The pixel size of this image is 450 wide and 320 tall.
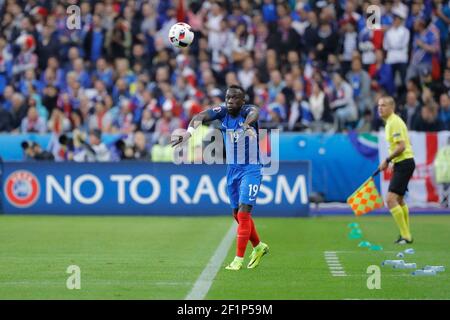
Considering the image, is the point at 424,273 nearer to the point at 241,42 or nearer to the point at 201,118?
the point at 201,118

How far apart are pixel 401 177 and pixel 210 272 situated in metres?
5.82

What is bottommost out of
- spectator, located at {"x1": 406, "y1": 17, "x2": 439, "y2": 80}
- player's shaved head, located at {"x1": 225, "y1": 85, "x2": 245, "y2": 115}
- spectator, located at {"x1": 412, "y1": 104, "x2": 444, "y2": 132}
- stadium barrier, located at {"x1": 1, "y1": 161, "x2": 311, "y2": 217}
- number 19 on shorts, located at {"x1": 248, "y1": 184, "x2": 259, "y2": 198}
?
stadium barrier, located at {"x1": 1, "y1": 161, "x2": 311, "y2": 217}

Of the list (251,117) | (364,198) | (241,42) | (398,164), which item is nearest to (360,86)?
(241,42)

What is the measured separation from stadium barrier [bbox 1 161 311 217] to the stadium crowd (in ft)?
4.15

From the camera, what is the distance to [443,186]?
24.6 metres

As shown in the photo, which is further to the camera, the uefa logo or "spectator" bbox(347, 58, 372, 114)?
"spectator" bbox(347, 58, 372, 114)

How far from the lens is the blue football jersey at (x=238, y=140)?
13.1 m

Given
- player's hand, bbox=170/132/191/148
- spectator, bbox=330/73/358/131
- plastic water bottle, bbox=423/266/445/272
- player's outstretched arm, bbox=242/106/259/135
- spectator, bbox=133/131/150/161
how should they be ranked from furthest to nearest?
spectator, bbox=330/73/358/131 < spectator, bbox=133/131/150/161 < player's hand, bbox=170/132/191/148 < player's outstretched arm, bbox=242/106/259/135 < plastic water bottle, bbox=423/266/445/272

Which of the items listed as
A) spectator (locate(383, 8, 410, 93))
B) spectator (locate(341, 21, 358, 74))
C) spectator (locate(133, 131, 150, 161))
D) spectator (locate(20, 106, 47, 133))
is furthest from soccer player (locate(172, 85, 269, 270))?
spectator (locate(20, 106, 47, 133))

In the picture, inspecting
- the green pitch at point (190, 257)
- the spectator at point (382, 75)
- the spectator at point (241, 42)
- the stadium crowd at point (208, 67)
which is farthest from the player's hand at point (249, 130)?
the spectator at point (241, 42)

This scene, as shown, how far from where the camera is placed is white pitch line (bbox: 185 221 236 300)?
33.5ft

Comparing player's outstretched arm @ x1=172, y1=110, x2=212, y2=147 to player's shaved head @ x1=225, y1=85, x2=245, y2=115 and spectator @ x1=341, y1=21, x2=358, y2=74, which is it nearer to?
player's shaved head @ x1=225, y1=85, x2=245, y2=115

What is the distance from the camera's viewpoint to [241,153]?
13148mm

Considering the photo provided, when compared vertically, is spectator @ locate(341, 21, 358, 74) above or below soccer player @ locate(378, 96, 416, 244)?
above
